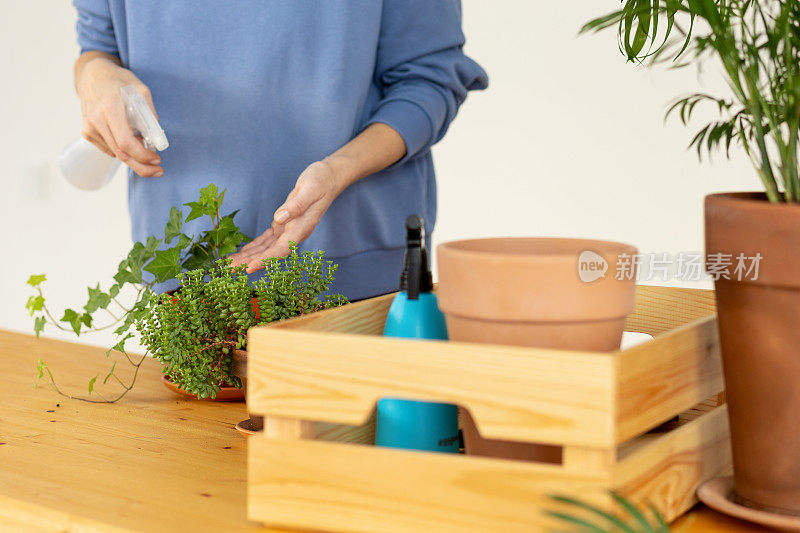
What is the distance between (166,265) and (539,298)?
560 millimetres

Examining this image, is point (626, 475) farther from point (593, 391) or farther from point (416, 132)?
point (416, 132)

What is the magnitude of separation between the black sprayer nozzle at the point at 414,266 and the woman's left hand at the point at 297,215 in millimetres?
317

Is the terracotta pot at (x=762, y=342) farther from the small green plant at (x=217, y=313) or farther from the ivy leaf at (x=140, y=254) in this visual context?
the ivy leaf at (x=140, y=254)

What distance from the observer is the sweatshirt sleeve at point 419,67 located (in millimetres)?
1360

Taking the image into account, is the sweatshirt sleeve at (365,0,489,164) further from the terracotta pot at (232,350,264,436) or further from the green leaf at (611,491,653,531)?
the green leaf at (611,491,653,531)

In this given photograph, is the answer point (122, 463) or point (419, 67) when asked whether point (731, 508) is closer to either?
point (122, 463)

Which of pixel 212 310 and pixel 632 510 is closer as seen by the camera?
pixel 632 510

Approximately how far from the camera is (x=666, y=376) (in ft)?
2.23

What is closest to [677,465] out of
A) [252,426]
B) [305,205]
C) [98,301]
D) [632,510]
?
[632,510]

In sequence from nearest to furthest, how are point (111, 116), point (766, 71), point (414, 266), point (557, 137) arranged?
point (766, 71) < point (414, 266) < point (111, 116) < point (557, 137)

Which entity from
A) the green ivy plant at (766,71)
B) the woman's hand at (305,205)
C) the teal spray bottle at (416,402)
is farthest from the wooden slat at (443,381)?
the woman's hand at (305,205)

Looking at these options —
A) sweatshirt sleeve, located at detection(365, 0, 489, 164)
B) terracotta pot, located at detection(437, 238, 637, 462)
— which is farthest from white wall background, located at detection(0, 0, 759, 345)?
terracotta pot, located at detection(437, 238, 637, 462)

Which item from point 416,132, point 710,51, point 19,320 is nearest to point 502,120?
point 416,132

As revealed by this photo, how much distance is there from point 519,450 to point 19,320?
12.3ft
